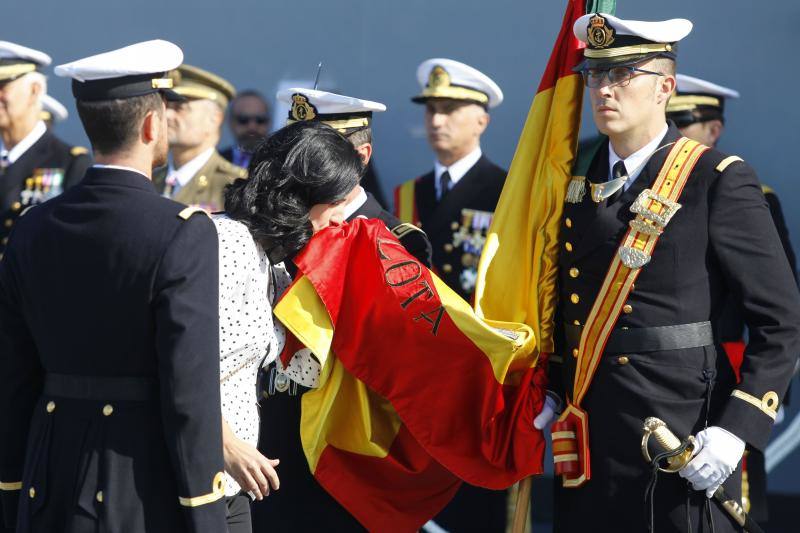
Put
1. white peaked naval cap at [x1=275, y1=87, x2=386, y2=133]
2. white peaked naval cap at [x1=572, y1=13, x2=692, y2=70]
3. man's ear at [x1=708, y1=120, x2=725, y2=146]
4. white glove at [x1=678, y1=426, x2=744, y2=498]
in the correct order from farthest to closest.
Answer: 1. man's ear at [x1=708, y1=120, x2=725, y2=146]
2. white peaked naval cap at [x1=275, y1=87, x2=386, y2=133]
3. white peaked naval cap at [x1=572, y1=13, x2=692, y2=70]
4. white glove at [x1=678, y1=426, x2=744, y2=498]

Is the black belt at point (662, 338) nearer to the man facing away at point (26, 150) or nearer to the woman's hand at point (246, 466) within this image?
the woman's hand at point (246, 466)

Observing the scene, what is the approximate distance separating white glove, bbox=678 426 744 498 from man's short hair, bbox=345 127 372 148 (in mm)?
1730

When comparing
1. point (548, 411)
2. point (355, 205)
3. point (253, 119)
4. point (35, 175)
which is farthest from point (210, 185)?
point (548, 411)

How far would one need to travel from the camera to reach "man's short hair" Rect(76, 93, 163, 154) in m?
2.73

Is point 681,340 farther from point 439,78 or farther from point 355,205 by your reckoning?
point 439,78

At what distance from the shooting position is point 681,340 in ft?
10.5

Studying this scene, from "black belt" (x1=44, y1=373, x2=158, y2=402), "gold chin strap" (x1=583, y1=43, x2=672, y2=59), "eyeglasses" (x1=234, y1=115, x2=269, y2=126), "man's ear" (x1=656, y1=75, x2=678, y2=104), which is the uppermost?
"gold chin strap" (x1=583, y1=43, x2=672, y2=59)

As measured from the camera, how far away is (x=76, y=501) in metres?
2.64

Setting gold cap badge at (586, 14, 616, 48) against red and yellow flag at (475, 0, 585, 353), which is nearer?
gold cap badge at (586, 14, 616, 48)

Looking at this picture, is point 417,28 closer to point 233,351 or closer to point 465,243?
point 465,243

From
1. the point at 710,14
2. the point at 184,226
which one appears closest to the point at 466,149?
the point at 710,14

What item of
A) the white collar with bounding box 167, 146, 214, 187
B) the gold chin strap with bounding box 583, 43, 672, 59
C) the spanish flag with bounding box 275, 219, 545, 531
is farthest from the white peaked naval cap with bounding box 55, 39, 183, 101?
the white collar with bounding box 167, 146, 214, 187

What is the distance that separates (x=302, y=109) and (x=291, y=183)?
117 cm

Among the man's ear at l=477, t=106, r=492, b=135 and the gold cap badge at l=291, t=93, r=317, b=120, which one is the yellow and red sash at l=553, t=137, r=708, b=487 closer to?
the gold cap badge at l=291, t=93, r=317, b=120
